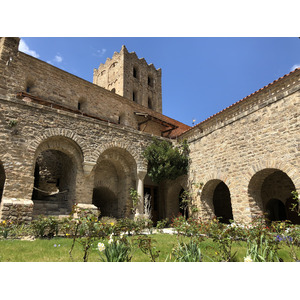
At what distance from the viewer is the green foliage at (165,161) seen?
11.9 meters

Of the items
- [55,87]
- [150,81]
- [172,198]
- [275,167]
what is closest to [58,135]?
[55,87]

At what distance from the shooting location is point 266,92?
467 inches

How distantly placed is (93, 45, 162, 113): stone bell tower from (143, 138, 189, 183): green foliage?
52.8 ft

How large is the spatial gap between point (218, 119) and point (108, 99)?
8949 millimetres

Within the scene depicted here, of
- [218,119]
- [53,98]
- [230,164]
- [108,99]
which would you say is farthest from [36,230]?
[108,99]

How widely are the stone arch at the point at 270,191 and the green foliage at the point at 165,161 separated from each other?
4070 millimetres

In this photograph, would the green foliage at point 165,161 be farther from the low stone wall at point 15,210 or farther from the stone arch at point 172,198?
the low stone wall at point 15,210

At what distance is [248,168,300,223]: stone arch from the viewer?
8891 millimetres

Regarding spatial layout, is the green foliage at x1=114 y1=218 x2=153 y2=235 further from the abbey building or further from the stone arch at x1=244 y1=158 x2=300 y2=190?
the stone arch at x1=244 y1=158 x2=300 y2=190

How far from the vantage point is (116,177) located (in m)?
13.1

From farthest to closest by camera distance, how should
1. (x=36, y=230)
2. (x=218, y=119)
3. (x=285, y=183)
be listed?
(x=218, y=119)
(x=285, y=183)
(x=36, y=230)

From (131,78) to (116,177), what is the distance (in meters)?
18.9

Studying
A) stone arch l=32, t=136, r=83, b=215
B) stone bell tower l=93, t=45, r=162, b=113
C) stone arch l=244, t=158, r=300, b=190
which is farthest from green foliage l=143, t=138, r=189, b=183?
stone bell tower l=93, t=45, r=162, b=113
